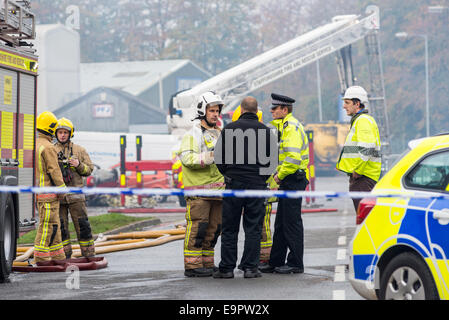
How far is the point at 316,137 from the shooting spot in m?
52.1

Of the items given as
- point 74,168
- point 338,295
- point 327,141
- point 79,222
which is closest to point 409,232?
point 338,295

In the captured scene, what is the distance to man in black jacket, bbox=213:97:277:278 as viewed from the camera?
984 cm

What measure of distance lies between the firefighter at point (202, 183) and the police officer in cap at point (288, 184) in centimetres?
65

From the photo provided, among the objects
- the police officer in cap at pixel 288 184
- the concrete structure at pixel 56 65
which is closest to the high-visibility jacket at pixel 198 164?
the police officer in cap at pixel 288 184

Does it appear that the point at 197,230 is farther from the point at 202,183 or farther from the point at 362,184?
the point at 362,184

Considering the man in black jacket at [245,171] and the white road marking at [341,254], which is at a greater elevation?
the man in black jacket at [245,171]

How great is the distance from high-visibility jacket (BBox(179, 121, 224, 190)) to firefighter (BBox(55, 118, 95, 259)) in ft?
4.68

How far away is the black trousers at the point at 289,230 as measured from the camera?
10.4 metres

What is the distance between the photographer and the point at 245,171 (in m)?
9.88

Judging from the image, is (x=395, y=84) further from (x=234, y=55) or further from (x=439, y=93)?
(x=234, y=55)

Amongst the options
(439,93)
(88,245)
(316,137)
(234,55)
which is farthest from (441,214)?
(234,55)

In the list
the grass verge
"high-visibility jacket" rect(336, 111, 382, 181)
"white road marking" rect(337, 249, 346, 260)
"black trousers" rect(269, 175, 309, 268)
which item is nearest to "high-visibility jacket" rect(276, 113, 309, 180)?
"black trousers" rect(269, 175, 309, 268)

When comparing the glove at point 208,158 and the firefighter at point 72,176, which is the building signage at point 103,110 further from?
the glove at point 208,158

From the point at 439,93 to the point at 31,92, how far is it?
5142 centimetres
